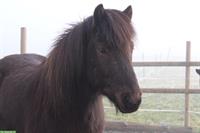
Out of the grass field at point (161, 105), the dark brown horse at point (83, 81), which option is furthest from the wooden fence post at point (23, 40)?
the dark brown horse at point (83, 81)

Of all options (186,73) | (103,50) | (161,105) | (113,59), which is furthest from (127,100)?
(161,105)

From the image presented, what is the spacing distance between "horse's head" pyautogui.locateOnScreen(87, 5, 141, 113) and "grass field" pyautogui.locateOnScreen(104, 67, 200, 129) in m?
5.45

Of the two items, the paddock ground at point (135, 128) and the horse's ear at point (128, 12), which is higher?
the horse's ear at point (128, 12)

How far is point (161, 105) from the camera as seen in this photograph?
10.4 meters

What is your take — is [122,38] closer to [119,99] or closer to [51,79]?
[119,99]

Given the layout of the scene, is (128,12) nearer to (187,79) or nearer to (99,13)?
(99,13)

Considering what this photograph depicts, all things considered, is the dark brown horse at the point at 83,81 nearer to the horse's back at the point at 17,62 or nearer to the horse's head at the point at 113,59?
the horse's head at the point at 113,59

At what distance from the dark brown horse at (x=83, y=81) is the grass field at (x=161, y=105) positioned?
197 inches

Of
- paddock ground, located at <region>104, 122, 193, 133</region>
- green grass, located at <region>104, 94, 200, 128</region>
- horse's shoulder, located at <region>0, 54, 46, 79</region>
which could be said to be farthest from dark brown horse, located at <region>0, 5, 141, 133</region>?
green grass, located at <region>104, 94, 200, 128</region>

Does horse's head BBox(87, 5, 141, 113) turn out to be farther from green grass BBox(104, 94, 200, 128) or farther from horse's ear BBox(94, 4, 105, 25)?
green grass BBox(104, 94, 200, 128)

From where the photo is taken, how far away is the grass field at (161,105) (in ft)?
29.7

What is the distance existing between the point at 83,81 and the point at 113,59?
0.43 m

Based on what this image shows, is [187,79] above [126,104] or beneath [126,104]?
beneath

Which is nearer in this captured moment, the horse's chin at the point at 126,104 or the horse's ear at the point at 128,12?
the horse's chin at the point at 126,104
